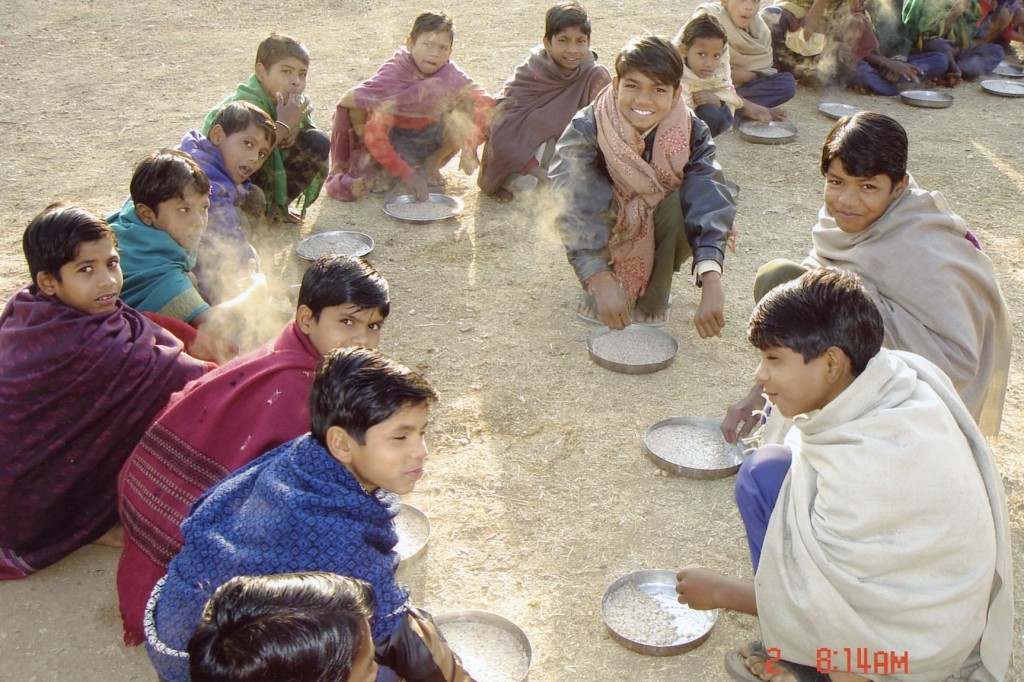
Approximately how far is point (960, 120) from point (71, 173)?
5444mm

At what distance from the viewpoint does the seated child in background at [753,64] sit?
19.3ft

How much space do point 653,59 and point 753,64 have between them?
9.68 feet

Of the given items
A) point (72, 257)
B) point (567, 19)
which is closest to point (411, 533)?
point (72, 257)

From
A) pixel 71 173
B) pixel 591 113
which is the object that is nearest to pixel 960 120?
pixel 591 113

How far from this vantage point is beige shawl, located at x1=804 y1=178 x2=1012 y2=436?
271 centimetres

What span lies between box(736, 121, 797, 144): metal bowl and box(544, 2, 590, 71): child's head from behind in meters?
1.50

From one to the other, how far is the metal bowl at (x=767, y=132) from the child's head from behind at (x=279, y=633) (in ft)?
16.2

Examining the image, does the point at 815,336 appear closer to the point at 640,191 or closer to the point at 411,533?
the point at 411,533

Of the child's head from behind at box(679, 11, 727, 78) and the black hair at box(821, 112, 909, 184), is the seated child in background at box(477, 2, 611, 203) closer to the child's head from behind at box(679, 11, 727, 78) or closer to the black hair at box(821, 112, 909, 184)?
the child's head from behind at box(679, 11, 727, 78)

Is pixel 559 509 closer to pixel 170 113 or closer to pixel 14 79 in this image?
pixel 170 113

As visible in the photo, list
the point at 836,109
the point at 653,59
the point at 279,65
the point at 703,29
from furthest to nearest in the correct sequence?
the point at 836,109 < the point at 703,29 < the point at 279,65 < the point at 653,59

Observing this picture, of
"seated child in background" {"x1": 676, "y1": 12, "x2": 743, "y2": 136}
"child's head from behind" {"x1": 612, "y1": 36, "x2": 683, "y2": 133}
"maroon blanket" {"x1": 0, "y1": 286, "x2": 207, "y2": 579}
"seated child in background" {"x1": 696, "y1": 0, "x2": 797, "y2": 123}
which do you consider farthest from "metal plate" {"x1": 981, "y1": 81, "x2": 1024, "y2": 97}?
"maroon blanket" {"x1": 0, "y1": 286, "x2": 207, "y2": 579}

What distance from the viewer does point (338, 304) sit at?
7.85 ft

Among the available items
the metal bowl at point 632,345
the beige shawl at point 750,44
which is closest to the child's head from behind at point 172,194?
the metal bowl at point 632,345
